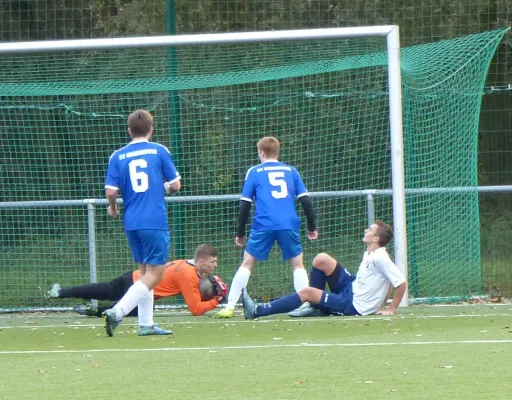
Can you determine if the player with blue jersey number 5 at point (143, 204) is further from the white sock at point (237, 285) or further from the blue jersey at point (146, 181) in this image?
the white sock at point (237, 285)

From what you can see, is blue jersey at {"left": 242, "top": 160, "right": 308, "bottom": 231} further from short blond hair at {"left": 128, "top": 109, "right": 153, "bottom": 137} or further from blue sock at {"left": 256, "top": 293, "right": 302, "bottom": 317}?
short blond hair at {"left": 128, "top": 109, "right": 153, "bottom": 137}

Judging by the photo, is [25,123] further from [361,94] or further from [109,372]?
[109,372]

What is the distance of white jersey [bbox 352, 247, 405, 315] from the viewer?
1013 cm

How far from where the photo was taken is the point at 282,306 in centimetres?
1012

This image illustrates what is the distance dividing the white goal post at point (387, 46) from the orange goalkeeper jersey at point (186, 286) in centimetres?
180

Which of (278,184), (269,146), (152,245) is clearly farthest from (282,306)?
(152,245)

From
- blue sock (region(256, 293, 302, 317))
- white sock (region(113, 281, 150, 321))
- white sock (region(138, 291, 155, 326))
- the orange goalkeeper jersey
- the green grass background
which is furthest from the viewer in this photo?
the orange goalkeeper jersey

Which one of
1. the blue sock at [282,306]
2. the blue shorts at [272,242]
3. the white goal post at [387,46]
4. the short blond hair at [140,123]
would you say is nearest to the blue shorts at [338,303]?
the blue sock at [282,306]

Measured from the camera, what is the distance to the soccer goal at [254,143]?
11.8 metres

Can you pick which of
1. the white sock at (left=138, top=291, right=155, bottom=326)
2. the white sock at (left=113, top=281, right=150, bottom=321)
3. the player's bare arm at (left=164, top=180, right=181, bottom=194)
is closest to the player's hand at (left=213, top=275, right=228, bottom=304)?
the white sock at (left=138, top=291, right=155, bottom=326)

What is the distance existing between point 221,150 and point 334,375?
683cm

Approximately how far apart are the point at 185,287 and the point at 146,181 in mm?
2073

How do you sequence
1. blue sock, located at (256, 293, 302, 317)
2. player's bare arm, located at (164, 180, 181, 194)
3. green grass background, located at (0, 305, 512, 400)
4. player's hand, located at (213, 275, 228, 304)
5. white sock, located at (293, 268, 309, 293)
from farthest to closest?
player's hand, located at (213, 275, 228, 304), white sock, located at (293, 268, 309, 293), blue sock, located at (256, 293, 302, 317), player's bare arm, located at (164, 180, 181, 194), green grass background, located at (0, 305, 512, 400)

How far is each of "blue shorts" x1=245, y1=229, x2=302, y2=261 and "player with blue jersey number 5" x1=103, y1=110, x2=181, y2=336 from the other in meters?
1.84
